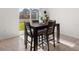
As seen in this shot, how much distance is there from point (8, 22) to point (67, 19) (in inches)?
28.7

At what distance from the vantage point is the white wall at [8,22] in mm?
1545

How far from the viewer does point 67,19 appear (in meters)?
1.61

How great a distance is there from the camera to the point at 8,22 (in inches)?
61.9

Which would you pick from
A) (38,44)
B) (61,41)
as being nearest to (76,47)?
(61,41)

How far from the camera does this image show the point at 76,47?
1577 mm

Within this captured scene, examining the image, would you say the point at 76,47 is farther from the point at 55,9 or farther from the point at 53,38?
the point at 55,9

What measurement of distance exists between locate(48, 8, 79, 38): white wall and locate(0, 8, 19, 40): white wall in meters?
0.45

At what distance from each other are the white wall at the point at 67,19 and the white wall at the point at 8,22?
446 millimetres

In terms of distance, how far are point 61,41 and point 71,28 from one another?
0.67ft
